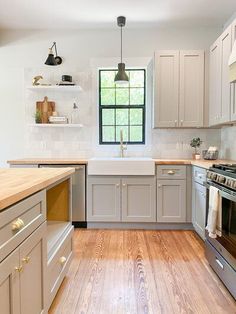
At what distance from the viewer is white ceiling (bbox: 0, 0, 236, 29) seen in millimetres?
3372

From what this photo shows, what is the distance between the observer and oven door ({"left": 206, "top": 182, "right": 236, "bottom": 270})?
2023 millimetres

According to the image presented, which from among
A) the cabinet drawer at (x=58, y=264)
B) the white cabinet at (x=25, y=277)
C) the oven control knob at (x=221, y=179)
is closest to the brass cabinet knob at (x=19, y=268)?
the white cabinet at (x=25, y=277)

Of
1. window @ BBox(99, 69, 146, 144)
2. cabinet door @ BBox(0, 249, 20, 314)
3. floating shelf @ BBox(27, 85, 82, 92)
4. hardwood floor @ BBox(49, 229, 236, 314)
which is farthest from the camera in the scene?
window @ BBox(99, 69, 146, 144)

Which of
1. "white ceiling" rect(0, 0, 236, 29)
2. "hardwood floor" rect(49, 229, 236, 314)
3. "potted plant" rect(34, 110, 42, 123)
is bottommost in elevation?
"hardwood floor" rect(49, 229, 236, 314)

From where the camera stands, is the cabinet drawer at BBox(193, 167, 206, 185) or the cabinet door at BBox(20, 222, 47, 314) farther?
the cabinet drawer at BBox(193, 167, 206, 185)

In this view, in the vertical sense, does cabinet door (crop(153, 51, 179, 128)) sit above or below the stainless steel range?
above

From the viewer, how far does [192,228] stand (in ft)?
12.2

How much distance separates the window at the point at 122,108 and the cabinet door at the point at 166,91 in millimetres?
436

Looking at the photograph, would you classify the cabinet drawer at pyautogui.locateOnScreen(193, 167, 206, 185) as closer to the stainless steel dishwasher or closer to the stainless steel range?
the stainless steel range

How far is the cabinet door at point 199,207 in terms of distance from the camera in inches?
119

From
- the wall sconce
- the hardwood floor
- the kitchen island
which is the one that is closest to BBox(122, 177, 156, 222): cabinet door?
the hardwood floor

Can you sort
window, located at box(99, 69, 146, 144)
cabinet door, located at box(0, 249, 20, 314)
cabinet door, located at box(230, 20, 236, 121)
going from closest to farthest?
1. cabinet door, located at box(0, 249, 20, 314)
2. cabinet door, located at box(230, 20, 236, 121)
3. window, located at box(99, 69, 146, 144)

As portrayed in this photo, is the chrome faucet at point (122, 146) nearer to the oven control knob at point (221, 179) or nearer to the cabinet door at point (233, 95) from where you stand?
the cabinet door at point (233, 95)

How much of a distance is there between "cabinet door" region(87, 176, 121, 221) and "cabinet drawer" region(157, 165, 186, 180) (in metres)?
0.56
